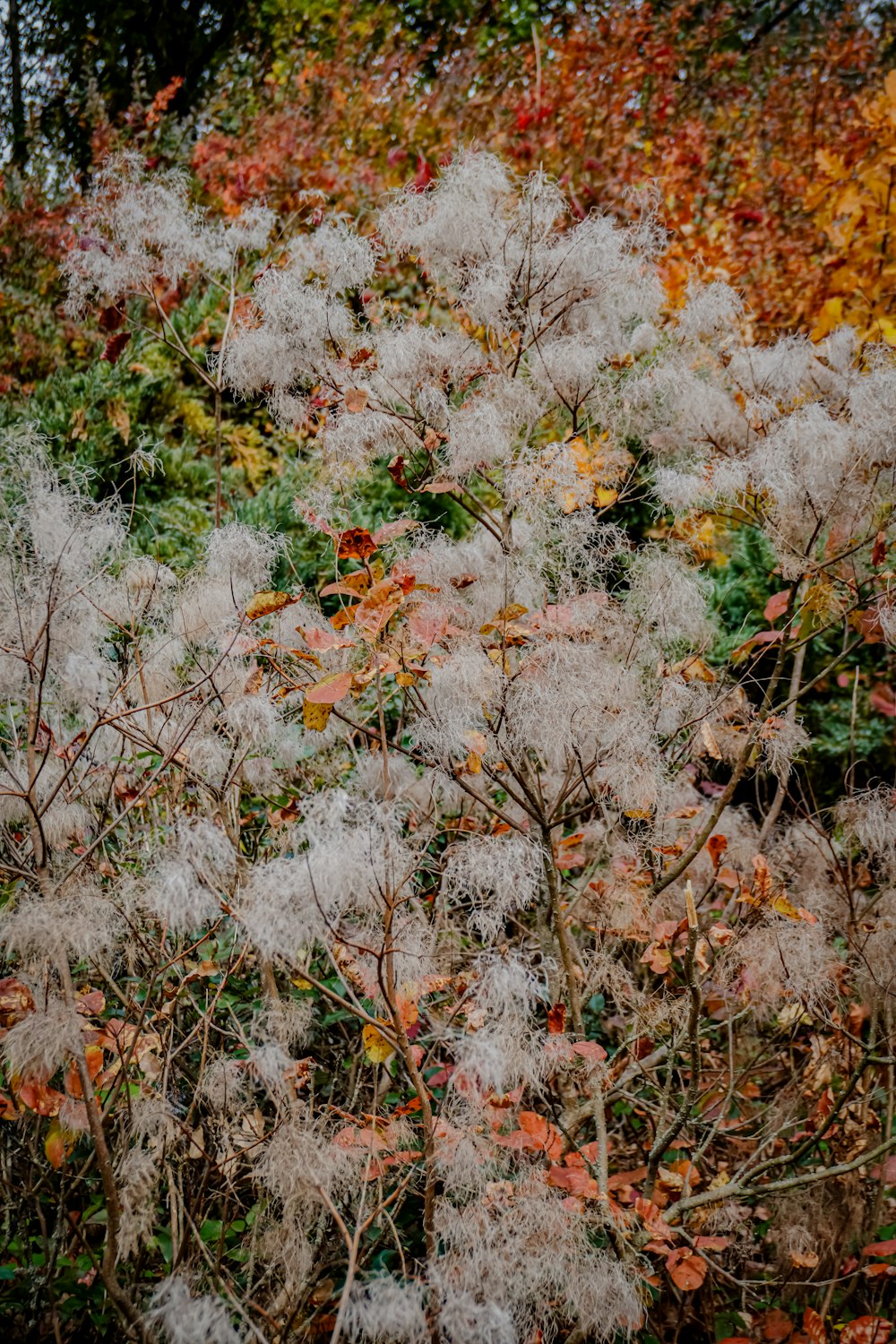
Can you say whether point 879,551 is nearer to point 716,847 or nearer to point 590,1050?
point 716,847

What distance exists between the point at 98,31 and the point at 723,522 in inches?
356

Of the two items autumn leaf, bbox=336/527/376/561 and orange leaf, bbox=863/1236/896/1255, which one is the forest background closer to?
autumn leaf, bbox=336/527/376/561

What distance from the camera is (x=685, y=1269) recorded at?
7.80 feet

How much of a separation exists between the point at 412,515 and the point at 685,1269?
309cm

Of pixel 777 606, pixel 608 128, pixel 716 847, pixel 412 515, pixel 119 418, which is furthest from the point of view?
pixel 608 128

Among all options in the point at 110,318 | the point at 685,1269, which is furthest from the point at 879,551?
the point at 110,318

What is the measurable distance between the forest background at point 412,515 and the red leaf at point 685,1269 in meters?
0.02

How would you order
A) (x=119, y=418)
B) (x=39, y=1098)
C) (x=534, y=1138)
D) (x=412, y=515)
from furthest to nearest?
1. (x=119, y=418)
2. (x=412, y=515)
3. (x=534, y=1138)
4. (x=39, y=1098)

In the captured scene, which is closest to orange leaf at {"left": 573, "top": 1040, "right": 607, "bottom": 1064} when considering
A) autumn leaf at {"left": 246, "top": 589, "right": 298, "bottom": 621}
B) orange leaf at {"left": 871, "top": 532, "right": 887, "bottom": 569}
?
autumn leaf at {"left": 246, "top": 589, "right": 298, "bottom": 621}

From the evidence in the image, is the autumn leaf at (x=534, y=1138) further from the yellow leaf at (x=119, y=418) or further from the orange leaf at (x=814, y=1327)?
the yellow leaf at (x=119, y=418)

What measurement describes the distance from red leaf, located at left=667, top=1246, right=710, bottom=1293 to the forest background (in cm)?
2

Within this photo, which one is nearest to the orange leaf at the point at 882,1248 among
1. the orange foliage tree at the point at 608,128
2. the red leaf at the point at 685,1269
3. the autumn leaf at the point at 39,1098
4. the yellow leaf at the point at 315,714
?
the red leaf at the point at 685,1269

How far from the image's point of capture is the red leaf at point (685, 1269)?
7.70ft

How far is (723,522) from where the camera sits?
12.4 ft
